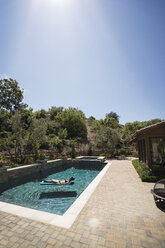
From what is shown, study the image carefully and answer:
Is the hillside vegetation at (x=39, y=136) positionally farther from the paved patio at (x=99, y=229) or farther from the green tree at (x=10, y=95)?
the paved patio at (x=99, y=229)

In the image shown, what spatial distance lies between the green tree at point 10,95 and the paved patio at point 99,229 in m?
33.1

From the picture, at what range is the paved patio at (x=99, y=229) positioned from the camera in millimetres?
3002

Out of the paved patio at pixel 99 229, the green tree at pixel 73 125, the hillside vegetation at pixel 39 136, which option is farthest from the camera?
the green tree at pixel 73 125

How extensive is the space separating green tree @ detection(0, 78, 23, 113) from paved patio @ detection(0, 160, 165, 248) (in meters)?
33.1

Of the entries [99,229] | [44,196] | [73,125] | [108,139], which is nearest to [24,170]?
[44,196]

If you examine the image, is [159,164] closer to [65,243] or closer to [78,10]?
[65,243]

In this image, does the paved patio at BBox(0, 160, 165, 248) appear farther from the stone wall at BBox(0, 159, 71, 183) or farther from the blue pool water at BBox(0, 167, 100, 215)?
the stone wall at BBox(0, 159, 71, 183)

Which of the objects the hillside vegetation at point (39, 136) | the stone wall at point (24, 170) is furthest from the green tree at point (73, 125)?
the stone wall at point (24, 170)

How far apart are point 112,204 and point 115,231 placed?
1680 mm

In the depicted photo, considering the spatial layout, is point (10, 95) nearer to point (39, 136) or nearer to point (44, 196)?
point (39, 136)

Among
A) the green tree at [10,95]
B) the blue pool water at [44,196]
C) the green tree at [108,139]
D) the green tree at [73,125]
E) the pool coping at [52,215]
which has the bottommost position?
the blue pool water at [44,196]

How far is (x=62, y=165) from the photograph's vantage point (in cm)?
1858

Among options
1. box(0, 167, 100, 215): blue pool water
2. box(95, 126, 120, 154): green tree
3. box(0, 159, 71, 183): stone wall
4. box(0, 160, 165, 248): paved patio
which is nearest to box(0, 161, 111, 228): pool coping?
box(0, 160, 165, 248): paved patio

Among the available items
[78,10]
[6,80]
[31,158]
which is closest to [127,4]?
[78,10]
